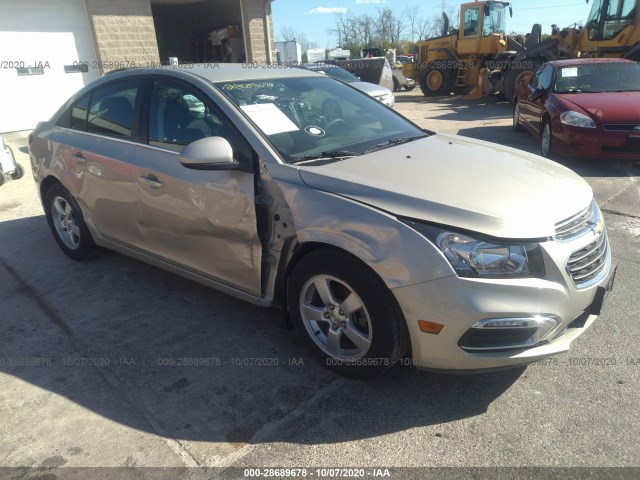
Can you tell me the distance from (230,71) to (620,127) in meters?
5.80

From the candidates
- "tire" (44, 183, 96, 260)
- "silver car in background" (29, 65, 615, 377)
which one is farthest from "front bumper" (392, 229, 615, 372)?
"tire" (44, 183, 96, 260)

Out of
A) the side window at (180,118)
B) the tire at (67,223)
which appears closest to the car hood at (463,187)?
the side window at (180,118)

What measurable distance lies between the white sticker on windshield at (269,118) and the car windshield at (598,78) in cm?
658

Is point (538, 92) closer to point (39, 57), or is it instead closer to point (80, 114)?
point (80, 114)

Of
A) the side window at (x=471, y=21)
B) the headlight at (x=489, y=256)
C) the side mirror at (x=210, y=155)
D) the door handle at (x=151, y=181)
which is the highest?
the side window at (x=471, y=21)

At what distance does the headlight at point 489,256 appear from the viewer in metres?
2.31

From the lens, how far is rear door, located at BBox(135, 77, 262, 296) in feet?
9.88

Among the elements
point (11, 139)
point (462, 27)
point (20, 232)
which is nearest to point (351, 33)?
point (462, 27)

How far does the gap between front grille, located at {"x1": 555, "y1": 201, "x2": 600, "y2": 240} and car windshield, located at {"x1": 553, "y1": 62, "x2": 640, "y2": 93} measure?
625 cm

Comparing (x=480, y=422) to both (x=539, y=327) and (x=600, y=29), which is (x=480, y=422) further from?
(x=600, y=29)

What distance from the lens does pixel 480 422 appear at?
2.52m

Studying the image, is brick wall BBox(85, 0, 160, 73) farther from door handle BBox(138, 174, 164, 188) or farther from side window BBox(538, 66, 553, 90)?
door handle BBox(138, 174, 164, 188)

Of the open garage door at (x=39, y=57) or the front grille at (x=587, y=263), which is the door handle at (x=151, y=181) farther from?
the open garage door at (x=39, y=57)

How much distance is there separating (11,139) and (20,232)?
19.6ft
